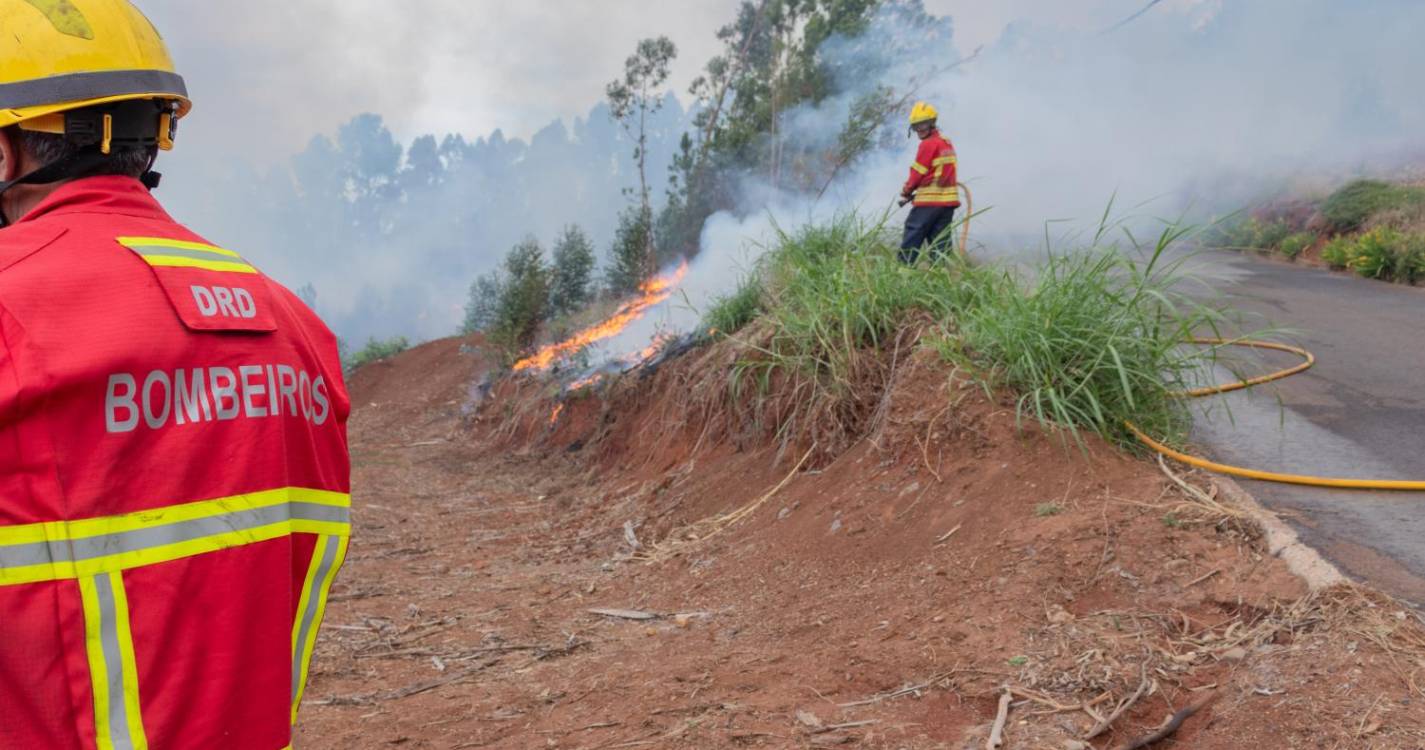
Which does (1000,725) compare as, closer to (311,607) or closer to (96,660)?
(311,607)

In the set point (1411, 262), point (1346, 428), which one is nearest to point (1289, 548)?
Result: point (1346, 428)

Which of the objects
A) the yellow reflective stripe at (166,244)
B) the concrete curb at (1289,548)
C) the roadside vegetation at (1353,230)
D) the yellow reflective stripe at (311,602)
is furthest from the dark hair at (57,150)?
the roadside vegetation at (1353,230)

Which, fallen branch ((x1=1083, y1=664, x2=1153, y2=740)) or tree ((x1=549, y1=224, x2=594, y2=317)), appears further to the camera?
tree ((x1=549, y1=224, x2=594, y2=317))

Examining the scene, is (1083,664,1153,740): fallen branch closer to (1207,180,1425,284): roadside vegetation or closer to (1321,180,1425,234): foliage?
(1207,180,1425,284): roadside vegetation

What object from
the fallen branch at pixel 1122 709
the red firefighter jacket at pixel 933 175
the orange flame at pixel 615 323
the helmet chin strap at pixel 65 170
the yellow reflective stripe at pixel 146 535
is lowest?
the fallen branch at pixel 1122 709

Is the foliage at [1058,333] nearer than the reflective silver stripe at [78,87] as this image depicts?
No

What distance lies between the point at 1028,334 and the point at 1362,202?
41.2 ft

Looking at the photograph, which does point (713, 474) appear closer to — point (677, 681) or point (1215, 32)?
point (677, 681)

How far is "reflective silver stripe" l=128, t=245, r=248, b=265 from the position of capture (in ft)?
4.71

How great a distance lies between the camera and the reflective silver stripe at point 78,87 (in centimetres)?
148

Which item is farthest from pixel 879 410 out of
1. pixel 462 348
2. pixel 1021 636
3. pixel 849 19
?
pixel 849 19

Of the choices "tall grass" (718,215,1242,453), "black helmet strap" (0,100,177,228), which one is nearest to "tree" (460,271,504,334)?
"tall grass" (718,215,1242,453)

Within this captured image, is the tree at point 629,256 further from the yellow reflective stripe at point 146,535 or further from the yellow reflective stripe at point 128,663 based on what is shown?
the yellow reflective stripe at point 128,663

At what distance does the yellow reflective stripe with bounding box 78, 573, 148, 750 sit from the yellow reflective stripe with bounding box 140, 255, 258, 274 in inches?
16.8
